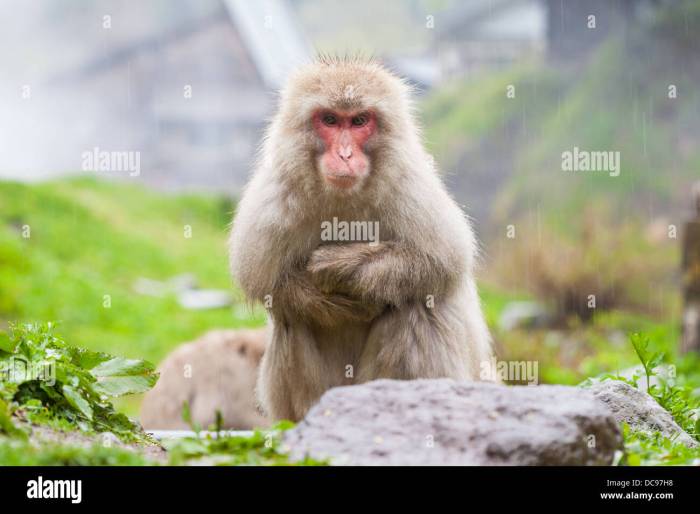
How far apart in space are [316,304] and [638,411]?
6.57ft

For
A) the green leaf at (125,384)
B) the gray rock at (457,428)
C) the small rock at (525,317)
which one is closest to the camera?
the gray rock at (457,428)

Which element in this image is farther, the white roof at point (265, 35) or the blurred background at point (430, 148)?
the white roof at point (265, 35)

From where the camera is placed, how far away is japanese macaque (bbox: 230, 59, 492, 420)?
583cm

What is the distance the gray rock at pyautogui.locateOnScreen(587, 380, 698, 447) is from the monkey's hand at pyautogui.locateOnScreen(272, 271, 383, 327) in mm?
1481

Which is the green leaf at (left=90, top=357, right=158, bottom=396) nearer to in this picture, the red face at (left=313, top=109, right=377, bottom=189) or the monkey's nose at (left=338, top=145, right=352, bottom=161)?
the red face at (left=313, top=109, right=377, bottom=189)

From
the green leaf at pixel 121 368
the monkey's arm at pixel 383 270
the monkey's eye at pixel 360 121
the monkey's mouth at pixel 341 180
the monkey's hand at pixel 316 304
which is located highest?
the monkey's eye at pixel 360 121

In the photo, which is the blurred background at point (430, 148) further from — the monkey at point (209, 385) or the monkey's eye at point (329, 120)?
the monkey's eye at point (329, 120)

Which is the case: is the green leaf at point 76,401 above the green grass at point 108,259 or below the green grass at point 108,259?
below

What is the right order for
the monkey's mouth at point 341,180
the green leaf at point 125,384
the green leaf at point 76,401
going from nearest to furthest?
the green leaf at point 76,401
the green leaf at point 125,384
the monkey's mouth at point 341,180

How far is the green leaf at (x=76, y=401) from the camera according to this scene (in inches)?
197

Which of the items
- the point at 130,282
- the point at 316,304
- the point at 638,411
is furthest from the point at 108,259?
the point at 638,411

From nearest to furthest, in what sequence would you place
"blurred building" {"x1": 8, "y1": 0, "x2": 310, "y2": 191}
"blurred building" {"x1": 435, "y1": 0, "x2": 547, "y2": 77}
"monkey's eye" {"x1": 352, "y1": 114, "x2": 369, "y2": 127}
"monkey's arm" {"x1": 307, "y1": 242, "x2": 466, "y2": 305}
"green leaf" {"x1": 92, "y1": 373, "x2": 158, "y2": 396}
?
"green leaf" {"x1": 92, "y1": 373, "x2": 158, "y2": 396}, "monkey's arm" {"x1": 307, "y1": 242, "x2": 466, "y2": 305}, "monkey's eye" {"x1": 352, "y1": 114, "x2": 369, "y2": 127}, "blurred building" {"x1": 8, "y1": 0, "x2": 310, "y2": 191}, "blurred building" {"x1": 435, "y1": 0, "x2": 547, "y2": 77}

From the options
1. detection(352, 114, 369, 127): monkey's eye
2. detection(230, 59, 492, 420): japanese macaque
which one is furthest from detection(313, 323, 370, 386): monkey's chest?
detection(352, 114, 369, 127): monkey's eye

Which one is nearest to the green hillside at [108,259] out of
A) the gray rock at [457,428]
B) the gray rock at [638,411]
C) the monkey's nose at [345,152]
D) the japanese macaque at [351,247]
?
the japanese macaque at [351,247]
